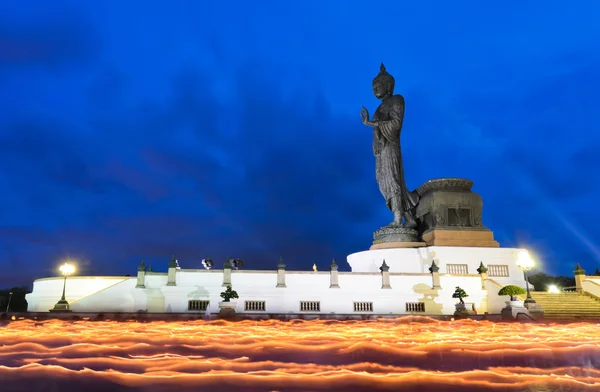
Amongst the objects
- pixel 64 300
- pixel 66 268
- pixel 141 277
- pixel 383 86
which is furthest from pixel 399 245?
pixel 64 300

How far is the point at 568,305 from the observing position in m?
25.5

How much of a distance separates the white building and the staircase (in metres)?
2.33

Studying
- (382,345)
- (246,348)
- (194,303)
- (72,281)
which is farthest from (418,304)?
(72,281)

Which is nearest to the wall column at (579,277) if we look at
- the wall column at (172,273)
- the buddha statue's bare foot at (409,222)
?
the buddha statue's bare foot at (409,222)

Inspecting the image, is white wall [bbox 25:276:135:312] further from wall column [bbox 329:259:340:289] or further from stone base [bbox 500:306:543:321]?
stone base [bbox 500:306:543:321]

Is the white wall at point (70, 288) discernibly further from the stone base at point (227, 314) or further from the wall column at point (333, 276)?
the wall column at point (333, 276)

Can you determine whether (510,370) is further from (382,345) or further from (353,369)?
(382,345)

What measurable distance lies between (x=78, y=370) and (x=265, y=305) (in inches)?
792

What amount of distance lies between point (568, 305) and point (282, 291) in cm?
1706

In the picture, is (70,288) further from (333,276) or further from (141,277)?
(333,276)

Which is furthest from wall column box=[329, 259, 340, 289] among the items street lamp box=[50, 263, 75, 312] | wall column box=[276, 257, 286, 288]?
street lamp box=[50, 263, 75, 312]

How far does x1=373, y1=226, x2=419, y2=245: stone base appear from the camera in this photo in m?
35.1

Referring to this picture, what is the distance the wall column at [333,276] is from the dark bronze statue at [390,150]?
33.4 feet

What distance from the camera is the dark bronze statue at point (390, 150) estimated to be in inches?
1476
